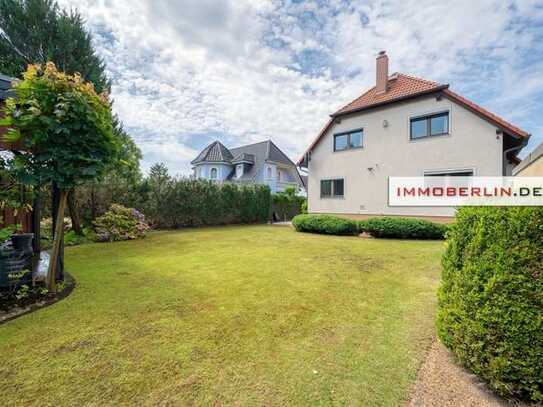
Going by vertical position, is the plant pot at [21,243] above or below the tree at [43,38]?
below

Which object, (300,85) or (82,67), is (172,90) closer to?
(82,67)

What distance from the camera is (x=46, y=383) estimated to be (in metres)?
1.88

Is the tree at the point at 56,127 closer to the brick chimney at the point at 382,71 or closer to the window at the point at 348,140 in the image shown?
the window at the point at 348,140

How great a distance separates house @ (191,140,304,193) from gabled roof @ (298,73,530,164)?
1118 centimetres

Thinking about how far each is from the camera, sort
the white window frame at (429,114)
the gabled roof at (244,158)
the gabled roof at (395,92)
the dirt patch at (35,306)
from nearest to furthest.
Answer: the dirt patch at (35,306) → the white window frame at (429,114) → the gabled roof at (395,92) → the gabled roof at (244,158)

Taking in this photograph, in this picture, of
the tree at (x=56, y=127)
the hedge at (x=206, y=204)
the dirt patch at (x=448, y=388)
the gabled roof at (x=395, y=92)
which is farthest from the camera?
the hedge at (x=206, y=204)

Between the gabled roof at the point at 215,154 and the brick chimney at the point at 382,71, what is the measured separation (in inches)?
692

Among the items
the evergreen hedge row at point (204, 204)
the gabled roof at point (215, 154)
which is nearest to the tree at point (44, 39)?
the evergreen hedge row at point (204, 204)

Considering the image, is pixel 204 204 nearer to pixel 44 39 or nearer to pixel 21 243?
pixel 44 39

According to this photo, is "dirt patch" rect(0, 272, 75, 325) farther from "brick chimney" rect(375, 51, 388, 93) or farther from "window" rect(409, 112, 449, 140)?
"brick chimney" rect(375, 51, 388, 93)

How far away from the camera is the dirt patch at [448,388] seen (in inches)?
67.8

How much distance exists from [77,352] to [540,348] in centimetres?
362

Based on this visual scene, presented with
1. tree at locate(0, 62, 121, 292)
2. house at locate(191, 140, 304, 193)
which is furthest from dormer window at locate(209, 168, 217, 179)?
tree at locate(0, 62, 121, 292)

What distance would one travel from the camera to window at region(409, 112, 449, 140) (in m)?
10.3
